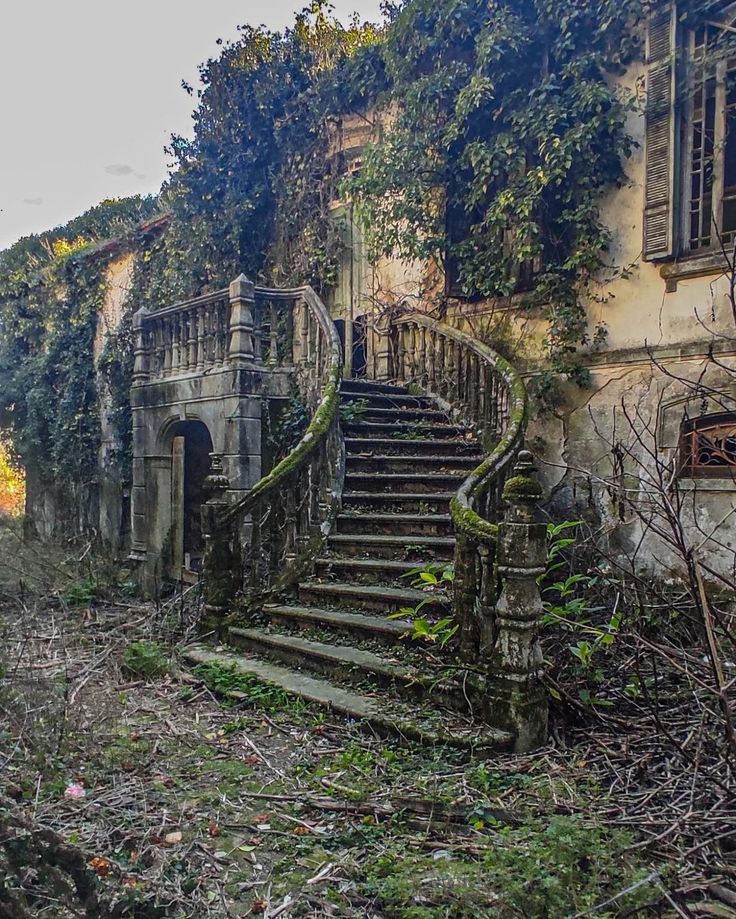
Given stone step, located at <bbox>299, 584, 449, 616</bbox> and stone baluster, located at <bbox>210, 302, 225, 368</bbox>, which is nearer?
stone step, located at <bbox>299, 584, 449, 616</bbox>

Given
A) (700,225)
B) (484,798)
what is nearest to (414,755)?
(484,798)

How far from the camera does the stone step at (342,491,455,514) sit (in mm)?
7457

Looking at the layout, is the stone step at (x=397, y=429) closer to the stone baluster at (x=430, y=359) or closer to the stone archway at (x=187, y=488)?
the stone baluster at (x=430, y=359)

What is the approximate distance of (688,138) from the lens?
7.15m

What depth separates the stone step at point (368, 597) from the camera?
571cm

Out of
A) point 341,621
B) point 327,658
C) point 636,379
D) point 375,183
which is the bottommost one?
point 327,658

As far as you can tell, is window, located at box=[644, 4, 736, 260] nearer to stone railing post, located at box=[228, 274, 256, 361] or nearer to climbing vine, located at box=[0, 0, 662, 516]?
climbing vine, located at box=[0, 0, 662, 516]

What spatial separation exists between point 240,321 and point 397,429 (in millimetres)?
2333

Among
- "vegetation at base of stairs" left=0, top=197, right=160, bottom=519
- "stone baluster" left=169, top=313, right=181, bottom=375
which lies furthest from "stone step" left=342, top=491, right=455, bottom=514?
"vegetation at base of stairs" left=0, top=197, right=160, bottom=519

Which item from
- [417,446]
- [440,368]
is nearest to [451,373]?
[440,368]

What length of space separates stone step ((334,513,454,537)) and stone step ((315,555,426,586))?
1.46 feet

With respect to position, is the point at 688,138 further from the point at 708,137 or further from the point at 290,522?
the point at 290,522

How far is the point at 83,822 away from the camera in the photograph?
3443mm

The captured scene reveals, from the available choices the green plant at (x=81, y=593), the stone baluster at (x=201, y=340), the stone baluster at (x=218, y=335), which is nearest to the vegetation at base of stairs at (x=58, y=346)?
the stone baluster at (x=201, y=340)
